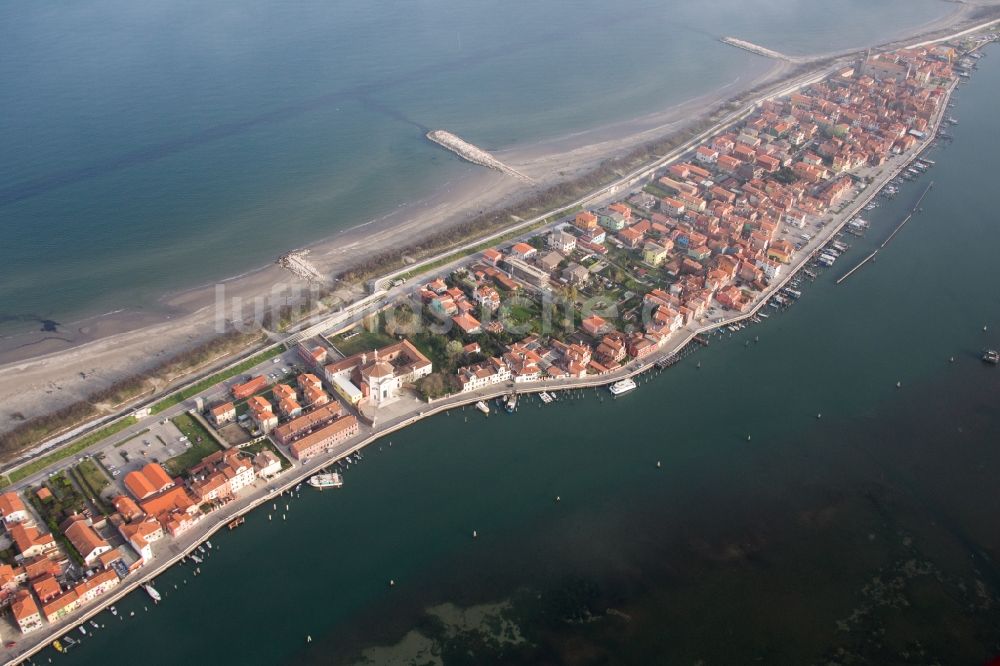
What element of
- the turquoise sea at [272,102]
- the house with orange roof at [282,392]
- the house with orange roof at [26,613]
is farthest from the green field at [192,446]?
the turquoise sea at [272,102]

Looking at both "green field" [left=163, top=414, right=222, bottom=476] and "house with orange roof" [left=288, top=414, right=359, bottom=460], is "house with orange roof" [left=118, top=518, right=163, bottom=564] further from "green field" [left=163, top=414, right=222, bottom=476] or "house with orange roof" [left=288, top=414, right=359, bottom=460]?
"house with orange roof" [left=288, top=414, right=359, bottom=460]

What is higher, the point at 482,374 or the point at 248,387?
the point at 248,387

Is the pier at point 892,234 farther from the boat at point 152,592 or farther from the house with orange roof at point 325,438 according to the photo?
the boat at point 152,592

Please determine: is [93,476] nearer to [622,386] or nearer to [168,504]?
[168,504]

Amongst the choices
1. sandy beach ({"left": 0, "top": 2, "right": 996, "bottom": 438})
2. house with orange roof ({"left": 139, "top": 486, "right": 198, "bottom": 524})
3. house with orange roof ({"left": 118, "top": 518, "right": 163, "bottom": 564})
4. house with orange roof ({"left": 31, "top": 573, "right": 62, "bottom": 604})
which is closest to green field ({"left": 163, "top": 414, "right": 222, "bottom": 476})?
house with orange roof ({"left": 139, "top": 486, "right": 198, "bottom": 524})

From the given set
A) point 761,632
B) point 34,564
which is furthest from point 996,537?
point 34,564

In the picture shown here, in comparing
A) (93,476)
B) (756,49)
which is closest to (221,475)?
(93,476)

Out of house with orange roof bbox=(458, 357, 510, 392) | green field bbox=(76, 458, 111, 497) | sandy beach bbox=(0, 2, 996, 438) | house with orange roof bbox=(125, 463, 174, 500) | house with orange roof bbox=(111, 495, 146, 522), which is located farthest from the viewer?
sandy beach bbox=(0, 2, 996, 438)
